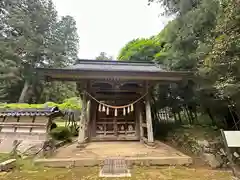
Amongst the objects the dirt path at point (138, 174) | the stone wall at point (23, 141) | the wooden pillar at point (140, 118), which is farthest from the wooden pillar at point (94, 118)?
the dirt path at point (138, 174)

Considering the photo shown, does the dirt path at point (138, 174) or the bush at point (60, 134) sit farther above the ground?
the bush at point (60, 134)

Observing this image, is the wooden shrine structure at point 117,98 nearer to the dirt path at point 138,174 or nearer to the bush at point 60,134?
the bush at point 60,134

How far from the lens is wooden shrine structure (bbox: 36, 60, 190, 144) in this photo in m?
5.67

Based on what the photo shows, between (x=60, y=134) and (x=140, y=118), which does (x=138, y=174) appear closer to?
(x=140, y=118)

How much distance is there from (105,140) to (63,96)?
1567 cm

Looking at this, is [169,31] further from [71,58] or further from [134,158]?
[71,58]

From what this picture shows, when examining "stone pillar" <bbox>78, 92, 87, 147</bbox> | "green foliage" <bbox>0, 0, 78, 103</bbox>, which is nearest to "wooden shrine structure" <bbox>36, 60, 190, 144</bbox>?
"stone pillar" <bbox>78, 92, 87, 147</bbox>

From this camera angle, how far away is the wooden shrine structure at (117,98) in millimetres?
5668

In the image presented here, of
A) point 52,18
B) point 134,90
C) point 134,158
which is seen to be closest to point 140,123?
point 134,90

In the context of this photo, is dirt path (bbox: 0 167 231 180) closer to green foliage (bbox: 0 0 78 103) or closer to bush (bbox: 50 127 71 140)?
bush (bbox: 50 127 71 140)

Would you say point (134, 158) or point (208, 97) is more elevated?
point (208, 97)

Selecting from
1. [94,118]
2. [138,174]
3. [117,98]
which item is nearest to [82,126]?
[94,118]

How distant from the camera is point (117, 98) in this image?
25.2 ft

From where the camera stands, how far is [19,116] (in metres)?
5.34
